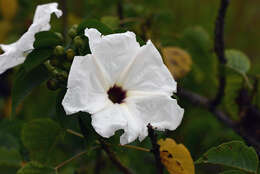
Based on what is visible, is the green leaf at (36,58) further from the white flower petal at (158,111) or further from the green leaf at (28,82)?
the white flower petal at (158,111)

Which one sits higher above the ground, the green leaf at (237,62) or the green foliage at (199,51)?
the green leaf at (237,62)

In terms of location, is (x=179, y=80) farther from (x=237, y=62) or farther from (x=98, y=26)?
(x=98, y=26)

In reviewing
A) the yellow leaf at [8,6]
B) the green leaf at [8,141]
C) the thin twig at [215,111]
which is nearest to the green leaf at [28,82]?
the green leaf at [8,141]

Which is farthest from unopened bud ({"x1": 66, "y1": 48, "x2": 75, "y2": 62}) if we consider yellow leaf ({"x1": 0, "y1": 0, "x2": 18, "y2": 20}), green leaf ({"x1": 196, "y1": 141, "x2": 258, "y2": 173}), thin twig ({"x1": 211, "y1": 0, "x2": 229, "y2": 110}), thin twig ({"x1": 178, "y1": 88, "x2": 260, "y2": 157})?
yellow leaf ({"x1": 0, "y1": 0, "x2": 18, "y2": 20})

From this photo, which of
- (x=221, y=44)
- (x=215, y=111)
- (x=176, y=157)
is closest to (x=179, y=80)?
(x=215, y=111)

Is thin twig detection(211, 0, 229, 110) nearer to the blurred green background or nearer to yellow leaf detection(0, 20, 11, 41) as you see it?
A: the blurred green background

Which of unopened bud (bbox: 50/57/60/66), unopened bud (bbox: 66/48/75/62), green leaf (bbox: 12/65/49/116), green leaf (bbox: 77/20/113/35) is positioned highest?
green leaf (bbox: 77/20/113/35)
